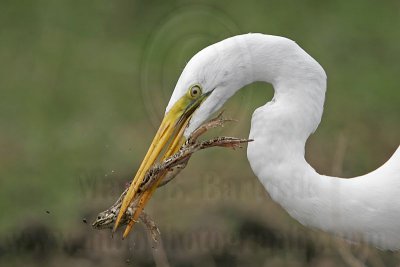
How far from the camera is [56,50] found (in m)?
6.34

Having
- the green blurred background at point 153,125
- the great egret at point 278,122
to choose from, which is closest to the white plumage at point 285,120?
the great egret at point 278,122

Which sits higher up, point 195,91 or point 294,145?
point 195,91

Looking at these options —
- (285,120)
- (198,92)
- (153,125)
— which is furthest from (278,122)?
(153,125)

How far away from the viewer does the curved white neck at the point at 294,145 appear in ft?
7.96

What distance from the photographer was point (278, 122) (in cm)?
243

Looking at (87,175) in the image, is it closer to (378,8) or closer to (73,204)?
(73,204)

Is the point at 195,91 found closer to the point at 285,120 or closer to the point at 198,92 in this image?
the point at 198,92

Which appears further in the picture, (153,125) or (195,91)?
(153,125)

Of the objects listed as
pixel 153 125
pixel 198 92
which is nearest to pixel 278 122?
pixel 198 92

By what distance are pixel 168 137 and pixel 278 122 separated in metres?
0.28

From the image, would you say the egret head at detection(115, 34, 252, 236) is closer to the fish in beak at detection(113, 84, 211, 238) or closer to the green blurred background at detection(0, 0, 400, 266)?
the fish in beak at detection(113, 84, 211, 238)

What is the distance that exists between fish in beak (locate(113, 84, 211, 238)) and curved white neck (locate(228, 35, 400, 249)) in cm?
15

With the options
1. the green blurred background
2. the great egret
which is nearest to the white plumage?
the great egret

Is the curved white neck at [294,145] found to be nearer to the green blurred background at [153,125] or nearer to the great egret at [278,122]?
the great egret at [278,122]
